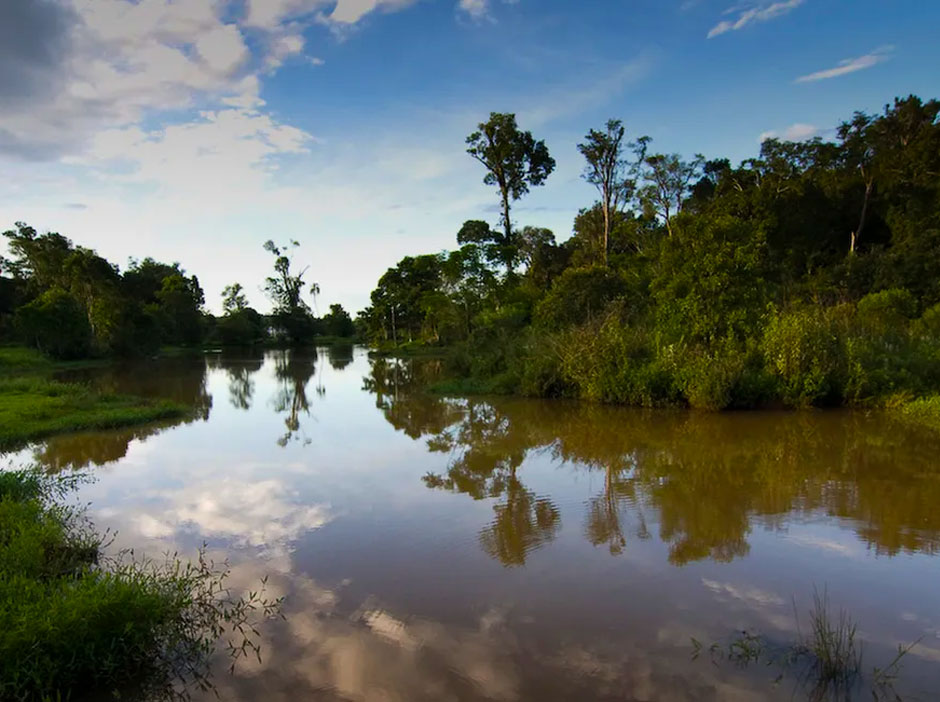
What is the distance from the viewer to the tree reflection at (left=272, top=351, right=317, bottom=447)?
12.8 meters

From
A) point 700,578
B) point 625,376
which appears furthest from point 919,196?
point 700,578

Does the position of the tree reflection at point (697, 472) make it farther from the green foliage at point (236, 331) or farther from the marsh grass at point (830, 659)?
the green foliage at point (236, 331)

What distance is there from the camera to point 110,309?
1409 inches

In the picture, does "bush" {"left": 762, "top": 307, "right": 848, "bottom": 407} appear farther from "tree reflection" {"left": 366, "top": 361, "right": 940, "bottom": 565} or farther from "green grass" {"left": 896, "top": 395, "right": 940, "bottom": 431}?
"green grass" {"left": 896, "top": 395, "right": 940, "bottom": 431}

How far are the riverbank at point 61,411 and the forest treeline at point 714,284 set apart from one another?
886cm

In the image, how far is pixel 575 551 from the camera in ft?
19.5

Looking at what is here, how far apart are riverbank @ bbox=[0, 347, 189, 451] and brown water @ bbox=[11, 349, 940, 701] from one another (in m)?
0.68

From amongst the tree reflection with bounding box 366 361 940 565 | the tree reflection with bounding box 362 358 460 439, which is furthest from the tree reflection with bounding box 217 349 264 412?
the tree reflection with bounding box 366 361 940 565

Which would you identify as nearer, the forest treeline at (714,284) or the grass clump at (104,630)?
the grass clump at (104,630)

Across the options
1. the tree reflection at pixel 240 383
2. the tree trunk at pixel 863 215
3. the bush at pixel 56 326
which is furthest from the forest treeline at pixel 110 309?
the tree trunk at pixel 863 215

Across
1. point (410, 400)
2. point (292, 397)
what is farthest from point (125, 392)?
point (410, 400)

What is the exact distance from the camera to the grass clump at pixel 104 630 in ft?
11.4

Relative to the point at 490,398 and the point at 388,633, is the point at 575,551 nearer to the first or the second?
the point at 388,633

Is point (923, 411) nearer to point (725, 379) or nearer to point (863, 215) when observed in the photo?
point (725, 379)
